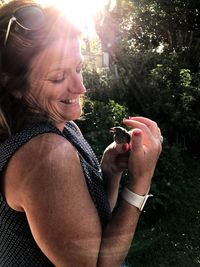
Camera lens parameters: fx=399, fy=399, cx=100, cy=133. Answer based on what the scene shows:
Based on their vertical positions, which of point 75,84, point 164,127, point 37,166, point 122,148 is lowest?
point 164,127

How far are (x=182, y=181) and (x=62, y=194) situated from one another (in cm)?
457

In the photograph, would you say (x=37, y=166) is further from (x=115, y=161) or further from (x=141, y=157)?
(x=115, y=161)

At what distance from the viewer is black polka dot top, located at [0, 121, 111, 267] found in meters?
1.28

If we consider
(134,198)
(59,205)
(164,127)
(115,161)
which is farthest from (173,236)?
(59,205)

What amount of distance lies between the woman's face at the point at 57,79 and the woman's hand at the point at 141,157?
10.6 inches

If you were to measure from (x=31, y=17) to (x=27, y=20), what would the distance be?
21mm

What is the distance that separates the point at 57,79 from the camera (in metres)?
1.43

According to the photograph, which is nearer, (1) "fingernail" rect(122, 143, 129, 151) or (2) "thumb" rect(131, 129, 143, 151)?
(2) "thumb" rect(131, 129, 143, 151)

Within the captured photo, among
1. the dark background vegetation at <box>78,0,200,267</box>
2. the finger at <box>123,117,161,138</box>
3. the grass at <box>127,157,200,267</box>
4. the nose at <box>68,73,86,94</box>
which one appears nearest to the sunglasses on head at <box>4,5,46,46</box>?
the nose at <box>68,73,86,94</box>

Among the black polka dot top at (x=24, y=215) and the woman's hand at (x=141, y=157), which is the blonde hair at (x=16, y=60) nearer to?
the black polka dot top at (x=24, y=215)

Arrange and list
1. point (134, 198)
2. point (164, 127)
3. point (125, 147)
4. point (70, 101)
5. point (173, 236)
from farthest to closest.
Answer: point (164, 127) → point (173, 236) → point (125, 147) → point (70, 101) → point (134, 198)

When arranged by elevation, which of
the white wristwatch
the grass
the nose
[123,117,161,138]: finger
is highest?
the nose

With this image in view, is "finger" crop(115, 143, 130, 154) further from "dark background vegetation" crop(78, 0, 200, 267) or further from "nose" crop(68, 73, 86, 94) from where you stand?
"dark background vegetation" crop(78, 0, 200, 267)

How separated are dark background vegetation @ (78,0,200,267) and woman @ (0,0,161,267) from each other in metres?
1.76
